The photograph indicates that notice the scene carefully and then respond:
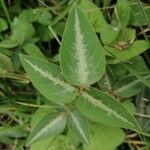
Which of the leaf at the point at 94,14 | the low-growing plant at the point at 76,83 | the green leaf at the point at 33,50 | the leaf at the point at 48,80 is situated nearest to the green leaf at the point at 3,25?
the low-growing plant at the point at 76,83

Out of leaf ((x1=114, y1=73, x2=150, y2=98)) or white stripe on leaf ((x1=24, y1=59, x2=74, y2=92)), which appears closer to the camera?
white stripe on leaf ((x1=24, y1=59, x2=74, y2=92))

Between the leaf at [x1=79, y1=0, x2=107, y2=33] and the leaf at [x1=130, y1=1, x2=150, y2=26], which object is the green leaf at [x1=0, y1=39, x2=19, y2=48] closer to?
the leaf at [x1=79, y1=0, x2=107, y2=33]

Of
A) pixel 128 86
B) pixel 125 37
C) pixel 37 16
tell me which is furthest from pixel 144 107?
pixel 37 16

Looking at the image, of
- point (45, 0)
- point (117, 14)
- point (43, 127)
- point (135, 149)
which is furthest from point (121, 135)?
point (45, 0)

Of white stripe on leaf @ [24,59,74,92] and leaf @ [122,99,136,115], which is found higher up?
white stripe on leaf @ [24,59,74,92]

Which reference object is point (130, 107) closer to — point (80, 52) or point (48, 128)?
point (48, 128)

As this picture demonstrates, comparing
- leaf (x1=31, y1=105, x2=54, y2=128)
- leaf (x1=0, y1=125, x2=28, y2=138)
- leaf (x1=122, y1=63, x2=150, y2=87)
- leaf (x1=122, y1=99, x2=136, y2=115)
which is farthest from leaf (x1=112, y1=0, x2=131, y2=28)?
leaf (x1=0, y1=125, x2=28, y2=138)
